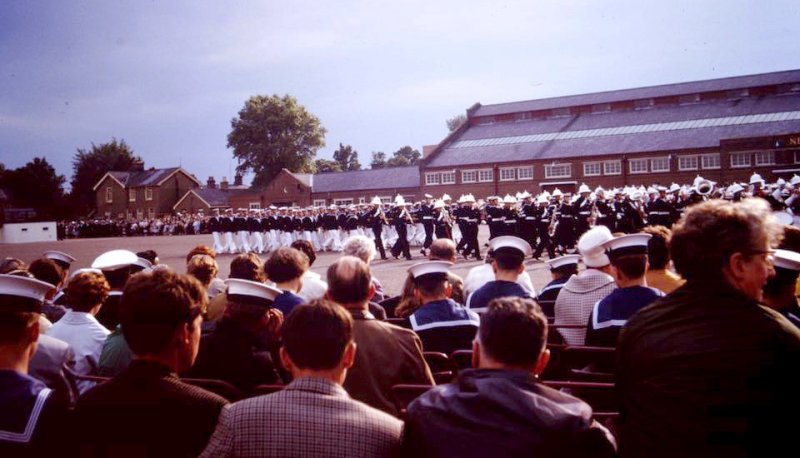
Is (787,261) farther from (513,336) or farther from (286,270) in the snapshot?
(286,270)

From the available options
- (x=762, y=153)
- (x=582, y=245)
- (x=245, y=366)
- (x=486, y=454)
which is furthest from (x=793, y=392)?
(x=762, y=153)

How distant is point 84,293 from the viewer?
17.9ft

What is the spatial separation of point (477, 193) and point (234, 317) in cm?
6397

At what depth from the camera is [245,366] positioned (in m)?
4.37

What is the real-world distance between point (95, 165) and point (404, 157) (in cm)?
5973

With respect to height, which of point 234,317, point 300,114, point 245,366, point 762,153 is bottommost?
point 245,366

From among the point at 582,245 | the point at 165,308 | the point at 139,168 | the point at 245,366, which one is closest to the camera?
the point at 165,308

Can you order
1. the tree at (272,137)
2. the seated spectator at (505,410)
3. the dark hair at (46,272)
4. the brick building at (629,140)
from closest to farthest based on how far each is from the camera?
1. the seated spectator at (505,410)
2. the dark hair at (46,272)
3. the brick building at (629,140)
4. the tree at (272,137)

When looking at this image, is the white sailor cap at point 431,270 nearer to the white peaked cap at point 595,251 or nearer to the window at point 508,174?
the white peaked cap at point 595,251

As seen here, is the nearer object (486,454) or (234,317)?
(486,454)

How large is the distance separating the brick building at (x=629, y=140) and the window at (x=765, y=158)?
98mm

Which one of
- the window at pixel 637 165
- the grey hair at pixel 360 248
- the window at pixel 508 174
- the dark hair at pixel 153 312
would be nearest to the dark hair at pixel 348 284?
the dark hair at pixel 153 312

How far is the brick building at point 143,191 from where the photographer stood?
304 feet

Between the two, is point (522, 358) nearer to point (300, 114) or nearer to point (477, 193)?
point (477, 193)
